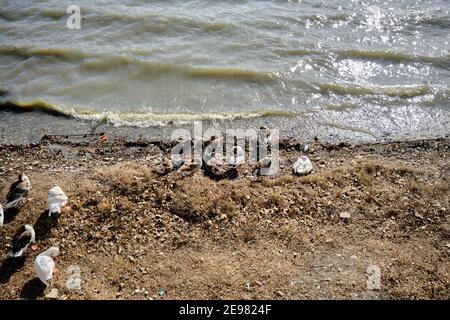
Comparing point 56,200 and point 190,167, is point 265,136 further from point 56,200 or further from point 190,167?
point 56,200

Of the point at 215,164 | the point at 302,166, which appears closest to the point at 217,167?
the point at 215,164

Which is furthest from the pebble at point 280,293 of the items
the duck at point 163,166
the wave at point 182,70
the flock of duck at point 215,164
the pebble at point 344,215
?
the wave at point 182,70

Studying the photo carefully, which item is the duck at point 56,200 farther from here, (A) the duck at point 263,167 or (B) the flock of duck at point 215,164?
(A) the duck at point 263,167

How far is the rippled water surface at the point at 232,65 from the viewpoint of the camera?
42.9ft

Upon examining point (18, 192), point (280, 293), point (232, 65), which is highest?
point (232, 65)

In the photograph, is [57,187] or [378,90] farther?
[378,90]

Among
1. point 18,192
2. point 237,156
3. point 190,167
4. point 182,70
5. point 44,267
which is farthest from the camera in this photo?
point 182,70

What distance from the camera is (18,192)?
9.06 meters

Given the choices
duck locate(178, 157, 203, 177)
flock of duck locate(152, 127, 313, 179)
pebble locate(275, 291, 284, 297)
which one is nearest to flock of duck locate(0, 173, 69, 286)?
flock of duck locate(152, 127, 313, 179)

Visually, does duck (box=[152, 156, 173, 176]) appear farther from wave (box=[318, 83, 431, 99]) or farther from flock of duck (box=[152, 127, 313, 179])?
wave (box=[318, 83, 431, 99])

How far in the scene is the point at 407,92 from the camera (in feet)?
46.0

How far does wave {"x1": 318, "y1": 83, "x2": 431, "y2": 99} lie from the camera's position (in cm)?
1401

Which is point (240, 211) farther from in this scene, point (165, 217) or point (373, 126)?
point (373, 126)

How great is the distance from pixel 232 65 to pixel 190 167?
6433 mm
